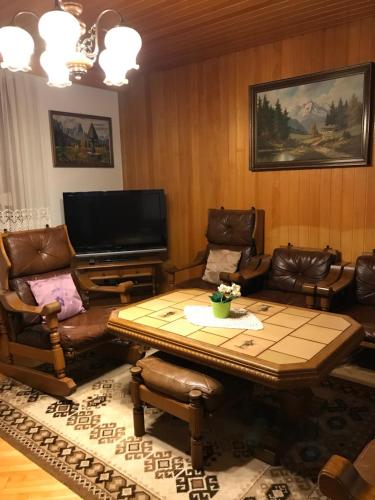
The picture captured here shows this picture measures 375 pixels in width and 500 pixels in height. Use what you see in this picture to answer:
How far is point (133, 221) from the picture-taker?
4469mm

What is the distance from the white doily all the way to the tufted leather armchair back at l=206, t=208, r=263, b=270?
4.58 feet

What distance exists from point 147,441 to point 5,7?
3.03 metres

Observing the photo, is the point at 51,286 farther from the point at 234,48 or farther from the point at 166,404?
the point at 234,48

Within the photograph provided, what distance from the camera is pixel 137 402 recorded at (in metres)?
2.21

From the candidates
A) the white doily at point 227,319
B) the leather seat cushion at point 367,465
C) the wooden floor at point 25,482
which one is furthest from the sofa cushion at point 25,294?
the leather seat cushion at point 367,465

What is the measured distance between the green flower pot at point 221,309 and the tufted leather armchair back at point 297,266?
1.32 m

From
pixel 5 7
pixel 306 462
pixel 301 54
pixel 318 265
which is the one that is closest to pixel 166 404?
pixel 306 462

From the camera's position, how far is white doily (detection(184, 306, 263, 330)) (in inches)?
87.4

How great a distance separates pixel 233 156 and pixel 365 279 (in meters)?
1.81

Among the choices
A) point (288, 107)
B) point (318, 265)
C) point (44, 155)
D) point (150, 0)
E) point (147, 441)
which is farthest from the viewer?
point (44, 155)

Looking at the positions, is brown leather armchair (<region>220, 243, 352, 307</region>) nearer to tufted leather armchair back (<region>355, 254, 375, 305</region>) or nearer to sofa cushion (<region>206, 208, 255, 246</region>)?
tufted leather armchair back (<region>355, 254, 375, 305</region>)

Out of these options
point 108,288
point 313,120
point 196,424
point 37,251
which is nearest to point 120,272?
point 108,288

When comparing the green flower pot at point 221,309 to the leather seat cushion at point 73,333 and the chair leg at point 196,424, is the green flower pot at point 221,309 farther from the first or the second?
the leather seat cushion at point 73,333

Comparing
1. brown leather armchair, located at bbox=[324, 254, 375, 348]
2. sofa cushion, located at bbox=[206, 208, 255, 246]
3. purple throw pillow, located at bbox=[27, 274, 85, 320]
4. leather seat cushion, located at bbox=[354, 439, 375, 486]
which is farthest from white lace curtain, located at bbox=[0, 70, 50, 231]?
leather seat cushion, located at bbox=[354, 439, 375, 486]
